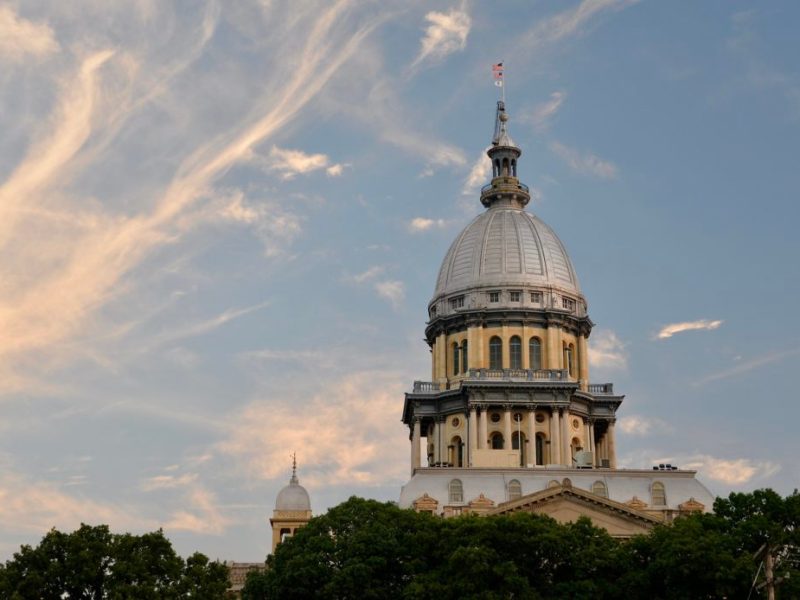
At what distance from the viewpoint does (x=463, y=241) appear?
147 metres

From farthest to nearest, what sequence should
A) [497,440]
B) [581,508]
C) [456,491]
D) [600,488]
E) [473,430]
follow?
1. [497,440]
2. [473,430]
3. [600,488]
4. [456,491]
5. [581,508]

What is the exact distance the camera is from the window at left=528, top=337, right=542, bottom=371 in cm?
→ 13750

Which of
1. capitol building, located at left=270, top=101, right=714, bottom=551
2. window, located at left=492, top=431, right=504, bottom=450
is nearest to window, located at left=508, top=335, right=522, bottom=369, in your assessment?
capitol building, located at left=270, top=101, right=714, bottom=551

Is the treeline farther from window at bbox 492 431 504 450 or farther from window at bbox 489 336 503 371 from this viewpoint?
window at bbox 489 336 503 371

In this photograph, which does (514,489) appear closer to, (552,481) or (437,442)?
(552,481)

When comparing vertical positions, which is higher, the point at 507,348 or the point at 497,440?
the point at 507,348

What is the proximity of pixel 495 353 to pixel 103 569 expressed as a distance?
59.9 meters

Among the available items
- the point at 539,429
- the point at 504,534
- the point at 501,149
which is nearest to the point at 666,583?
the point at 504,534

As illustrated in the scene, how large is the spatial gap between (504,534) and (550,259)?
60954mm

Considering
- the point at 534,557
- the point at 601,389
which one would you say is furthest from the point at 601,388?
the point at 534,557

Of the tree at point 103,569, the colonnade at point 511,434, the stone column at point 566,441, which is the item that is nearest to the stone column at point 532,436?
the colonnade at point 511,434

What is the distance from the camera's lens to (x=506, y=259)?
142125 millimetres

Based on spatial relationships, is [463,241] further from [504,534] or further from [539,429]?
[504,534]

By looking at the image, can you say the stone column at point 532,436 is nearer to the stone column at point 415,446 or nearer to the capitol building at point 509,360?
the capitol building at point 509,360
